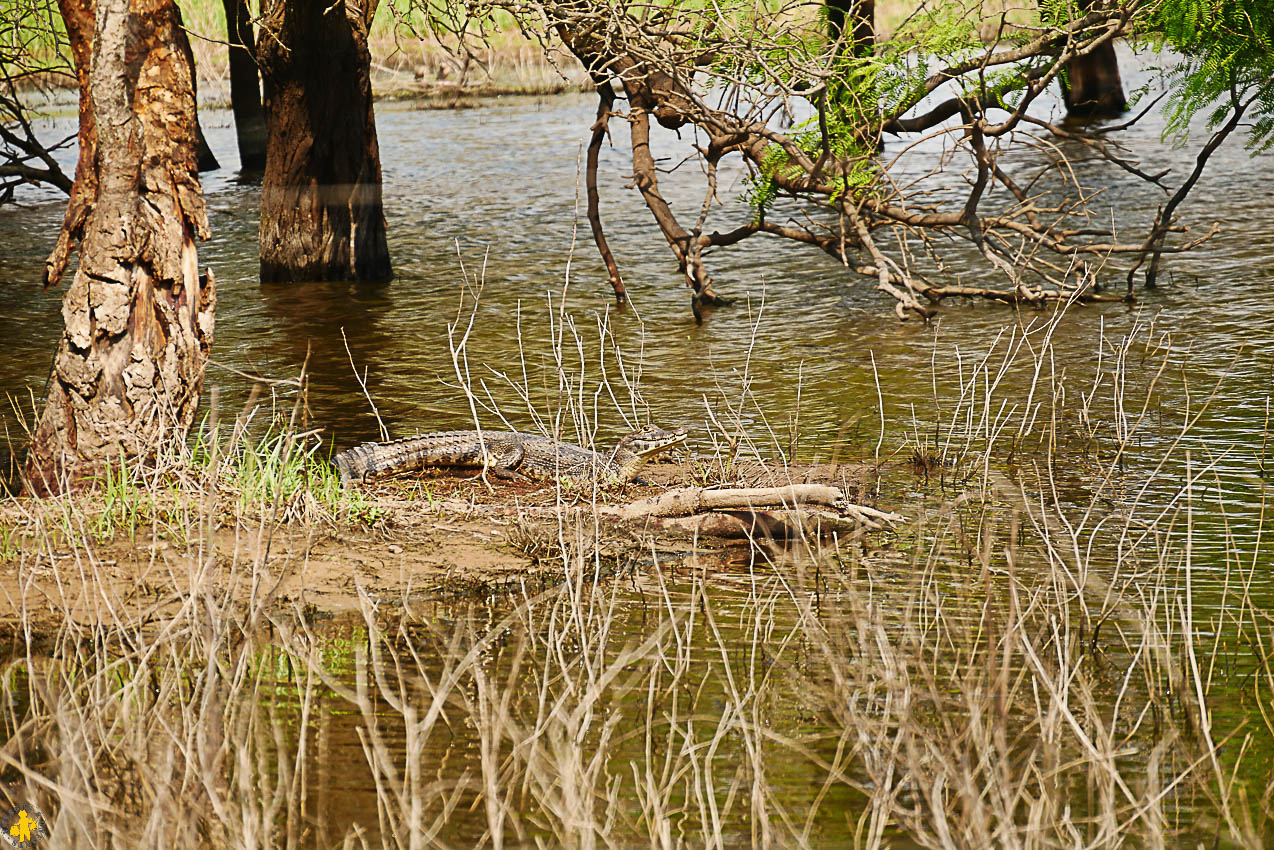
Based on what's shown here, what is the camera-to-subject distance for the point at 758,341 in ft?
35.6

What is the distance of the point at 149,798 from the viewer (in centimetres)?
318

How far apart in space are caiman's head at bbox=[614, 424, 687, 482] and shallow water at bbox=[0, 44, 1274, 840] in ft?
1.22

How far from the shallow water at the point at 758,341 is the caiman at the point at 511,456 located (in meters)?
0.43

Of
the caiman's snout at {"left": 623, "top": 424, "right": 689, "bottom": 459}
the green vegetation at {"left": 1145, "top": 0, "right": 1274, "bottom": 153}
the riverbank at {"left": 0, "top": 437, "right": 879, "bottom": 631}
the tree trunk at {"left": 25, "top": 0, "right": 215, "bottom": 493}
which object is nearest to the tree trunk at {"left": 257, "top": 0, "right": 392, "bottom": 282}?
the tree trunk at {"left": 25, "top": 0, "right": 215, "bottom": 493}

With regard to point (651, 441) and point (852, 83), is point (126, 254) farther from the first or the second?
point (852, 83)

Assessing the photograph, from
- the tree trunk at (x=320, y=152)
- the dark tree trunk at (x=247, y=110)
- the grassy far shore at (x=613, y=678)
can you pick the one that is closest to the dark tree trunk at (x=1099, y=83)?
the dark tree trunk at (x=247, y=110)

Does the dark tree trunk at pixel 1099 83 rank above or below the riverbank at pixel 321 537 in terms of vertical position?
above

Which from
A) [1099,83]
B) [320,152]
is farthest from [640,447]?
[1099,83]

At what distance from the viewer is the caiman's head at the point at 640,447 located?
712 centimetres

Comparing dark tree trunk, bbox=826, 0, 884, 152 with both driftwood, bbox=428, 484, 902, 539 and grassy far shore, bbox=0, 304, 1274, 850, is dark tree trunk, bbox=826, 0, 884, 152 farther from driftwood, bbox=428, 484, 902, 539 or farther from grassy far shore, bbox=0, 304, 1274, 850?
driftwood, bbox=428, 484, 902, 539

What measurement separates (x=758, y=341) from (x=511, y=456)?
3889mm

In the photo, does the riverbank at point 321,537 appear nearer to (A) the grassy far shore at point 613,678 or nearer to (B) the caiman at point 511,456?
(A) the grassy far shore at point 613,678

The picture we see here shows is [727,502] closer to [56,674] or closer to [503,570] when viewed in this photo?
[503,570]

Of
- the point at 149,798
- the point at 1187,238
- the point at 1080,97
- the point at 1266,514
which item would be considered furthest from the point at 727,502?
the point at 1080,97
